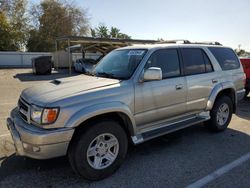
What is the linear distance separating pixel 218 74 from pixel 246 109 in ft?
10.8

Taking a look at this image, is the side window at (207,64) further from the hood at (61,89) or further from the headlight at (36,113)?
the headlight at (36,113)

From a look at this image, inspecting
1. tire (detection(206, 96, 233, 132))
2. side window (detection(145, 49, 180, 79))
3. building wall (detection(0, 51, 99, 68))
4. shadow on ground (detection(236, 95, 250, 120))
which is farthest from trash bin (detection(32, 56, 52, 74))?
side window (detection(145, 49, 180, 79))

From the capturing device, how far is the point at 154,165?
400cm

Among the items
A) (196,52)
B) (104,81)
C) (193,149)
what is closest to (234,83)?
(196,52)

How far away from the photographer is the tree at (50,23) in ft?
123

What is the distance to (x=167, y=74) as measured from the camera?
173 inches

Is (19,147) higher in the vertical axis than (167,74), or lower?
lower

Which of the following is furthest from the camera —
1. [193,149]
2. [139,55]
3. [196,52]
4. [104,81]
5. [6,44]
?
[6,44]

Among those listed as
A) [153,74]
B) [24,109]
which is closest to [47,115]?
[24,109]

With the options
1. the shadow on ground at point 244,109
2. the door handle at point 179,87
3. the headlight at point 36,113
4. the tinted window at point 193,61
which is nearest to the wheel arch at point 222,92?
the tinted window at point 193,61

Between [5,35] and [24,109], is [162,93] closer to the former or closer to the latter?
[24,109]

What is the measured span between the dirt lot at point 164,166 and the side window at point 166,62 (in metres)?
1.37

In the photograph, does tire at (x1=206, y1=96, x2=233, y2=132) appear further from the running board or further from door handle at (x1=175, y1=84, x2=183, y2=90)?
door handle at (x1=175, y1=84, x2=183, y2=90)

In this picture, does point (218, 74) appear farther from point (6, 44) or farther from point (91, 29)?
point (91, 29)
